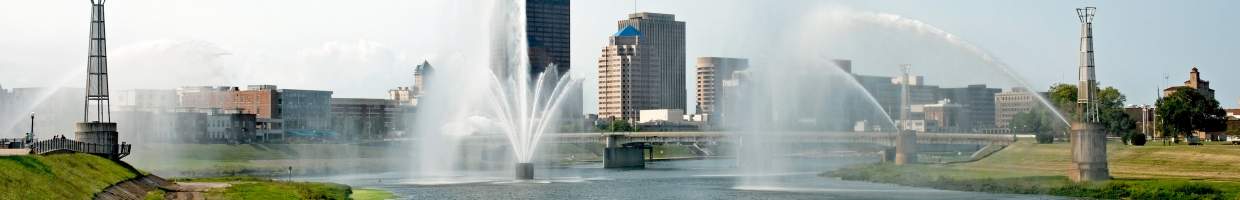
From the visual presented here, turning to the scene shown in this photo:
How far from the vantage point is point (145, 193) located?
2736 inches

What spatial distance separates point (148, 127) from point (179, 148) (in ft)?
12.5

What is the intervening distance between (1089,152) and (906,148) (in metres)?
47.4

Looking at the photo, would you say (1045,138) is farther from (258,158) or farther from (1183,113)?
(258,158)

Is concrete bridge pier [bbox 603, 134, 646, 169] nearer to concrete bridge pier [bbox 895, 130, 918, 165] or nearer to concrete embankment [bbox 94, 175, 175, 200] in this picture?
concrete bridge pier [bbox 895, 130, 918, 165]

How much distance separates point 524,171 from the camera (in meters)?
109

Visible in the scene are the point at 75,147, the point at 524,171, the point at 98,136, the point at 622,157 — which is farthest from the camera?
the point at 622,157

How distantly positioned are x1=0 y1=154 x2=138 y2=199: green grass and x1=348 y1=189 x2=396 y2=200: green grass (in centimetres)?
1870

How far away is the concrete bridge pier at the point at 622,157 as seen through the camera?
182988mm

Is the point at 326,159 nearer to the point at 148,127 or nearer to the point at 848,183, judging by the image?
the point at 148,127

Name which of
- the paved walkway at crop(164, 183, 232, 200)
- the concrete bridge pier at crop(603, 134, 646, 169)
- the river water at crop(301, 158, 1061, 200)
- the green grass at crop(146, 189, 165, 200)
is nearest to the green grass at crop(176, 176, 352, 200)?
the paved walkway at crop(164, 183, 232, 200)

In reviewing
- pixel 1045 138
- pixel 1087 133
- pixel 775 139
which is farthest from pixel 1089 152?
pixel 1045 138

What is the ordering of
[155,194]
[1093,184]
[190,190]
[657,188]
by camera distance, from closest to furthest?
[155,194] → [190,190] → [1093,184] → [657,188]

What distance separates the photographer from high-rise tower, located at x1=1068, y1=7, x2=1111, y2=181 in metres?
86.2

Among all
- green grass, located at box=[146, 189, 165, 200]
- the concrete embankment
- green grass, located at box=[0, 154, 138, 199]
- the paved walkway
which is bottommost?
the paved walkway
